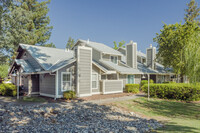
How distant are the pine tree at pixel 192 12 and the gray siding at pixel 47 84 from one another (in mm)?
35116

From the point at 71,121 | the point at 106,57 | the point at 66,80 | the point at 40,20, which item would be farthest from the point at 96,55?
the point at 40,20

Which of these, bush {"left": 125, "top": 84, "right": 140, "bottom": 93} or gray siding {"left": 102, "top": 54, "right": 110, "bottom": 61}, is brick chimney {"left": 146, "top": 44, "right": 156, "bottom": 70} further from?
bush {"left": 125, "top": 84, "right": 140, "bottom": 93}

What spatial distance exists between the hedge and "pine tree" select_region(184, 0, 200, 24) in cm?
2738

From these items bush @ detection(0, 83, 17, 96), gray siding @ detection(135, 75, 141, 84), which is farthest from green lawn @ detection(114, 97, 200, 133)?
bush @ detection(0, 83, 17, 96)

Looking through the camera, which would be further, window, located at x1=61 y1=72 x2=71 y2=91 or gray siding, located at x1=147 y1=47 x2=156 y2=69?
gray siding, located at x1=147 y1=47 x2=156 y2=69

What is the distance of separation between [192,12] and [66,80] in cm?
3599

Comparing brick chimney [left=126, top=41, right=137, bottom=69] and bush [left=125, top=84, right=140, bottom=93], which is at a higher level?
brick chimney [left=126, top=41, right=137, bottom=69]

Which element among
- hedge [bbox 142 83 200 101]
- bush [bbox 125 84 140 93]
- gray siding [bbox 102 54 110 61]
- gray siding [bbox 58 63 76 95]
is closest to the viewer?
gray siding [bbox 58 63 76 95]

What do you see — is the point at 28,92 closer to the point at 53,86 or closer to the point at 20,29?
the point at 53,86

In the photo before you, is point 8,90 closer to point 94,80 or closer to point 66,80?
point 66,80

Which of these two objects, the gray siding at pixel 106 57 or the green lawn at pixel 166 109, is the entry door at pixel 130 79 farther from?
the green lawn at pixel 166 109

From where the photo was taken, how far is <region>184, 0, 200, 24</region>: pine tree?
1455 inches

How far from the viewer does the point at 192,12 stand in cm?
3741

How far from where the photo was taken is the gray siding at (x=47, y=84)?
15.1 metres
